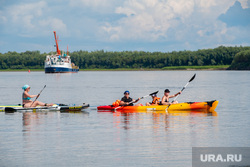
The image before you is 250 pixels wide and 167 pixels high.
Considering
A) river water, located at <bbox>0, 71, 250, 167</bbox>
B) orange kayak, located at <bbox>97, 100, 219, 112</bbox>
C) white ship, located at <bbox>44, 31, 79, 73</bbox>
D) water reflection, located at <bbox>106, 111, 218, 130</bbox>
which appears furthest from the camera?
white ship, located at <bbox>44, 31, 79, 73</bbox>

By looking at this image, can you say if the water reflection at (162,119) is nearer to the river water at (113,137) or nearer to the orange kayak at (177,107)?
the river water at (113,137)

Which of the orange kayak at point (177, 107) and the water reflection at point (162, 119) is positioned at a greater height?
the orange kayak at point (177, 107)

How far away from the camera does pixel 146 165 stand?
551 inches

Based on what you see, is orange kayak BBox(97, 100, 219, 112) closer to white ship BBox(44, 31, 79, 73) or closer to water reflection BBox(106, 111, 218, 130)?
water reflection BBox(106, 111, 218, 130)

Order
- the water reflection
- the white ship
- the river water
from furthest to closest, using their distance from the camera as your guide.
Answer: the white ship → the water reflection → the river water

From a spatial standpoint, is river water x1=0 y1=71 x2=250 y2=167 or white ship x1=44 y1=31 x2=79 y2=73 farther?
white ship x1=44 y1=31 x2=79 y2=73

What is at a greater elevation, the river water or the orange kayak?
the orange kayak

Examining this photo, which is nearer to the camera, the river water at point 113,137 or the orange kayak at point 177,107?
the river water at point 113,137

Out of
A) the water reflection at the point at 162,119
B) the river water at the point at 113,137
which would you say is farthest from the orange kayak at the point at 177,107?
the river water at the point at 113,137

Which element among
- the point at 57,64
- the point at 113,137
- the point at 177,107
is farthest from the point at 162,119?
the point at 57,64

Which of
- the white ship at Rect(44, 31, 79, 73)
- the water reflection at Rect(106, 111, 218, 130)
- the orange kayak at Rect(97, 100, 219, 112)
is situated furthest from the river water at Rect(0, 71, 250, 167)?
the white ship at Rect(44, 31, 79, 73)

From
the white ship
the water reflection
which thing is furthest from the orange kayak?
the white ship

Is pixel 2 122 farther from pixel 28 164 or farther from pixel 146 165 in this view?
pixel 146 165

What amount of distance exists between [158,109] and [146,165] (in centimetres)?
1465
